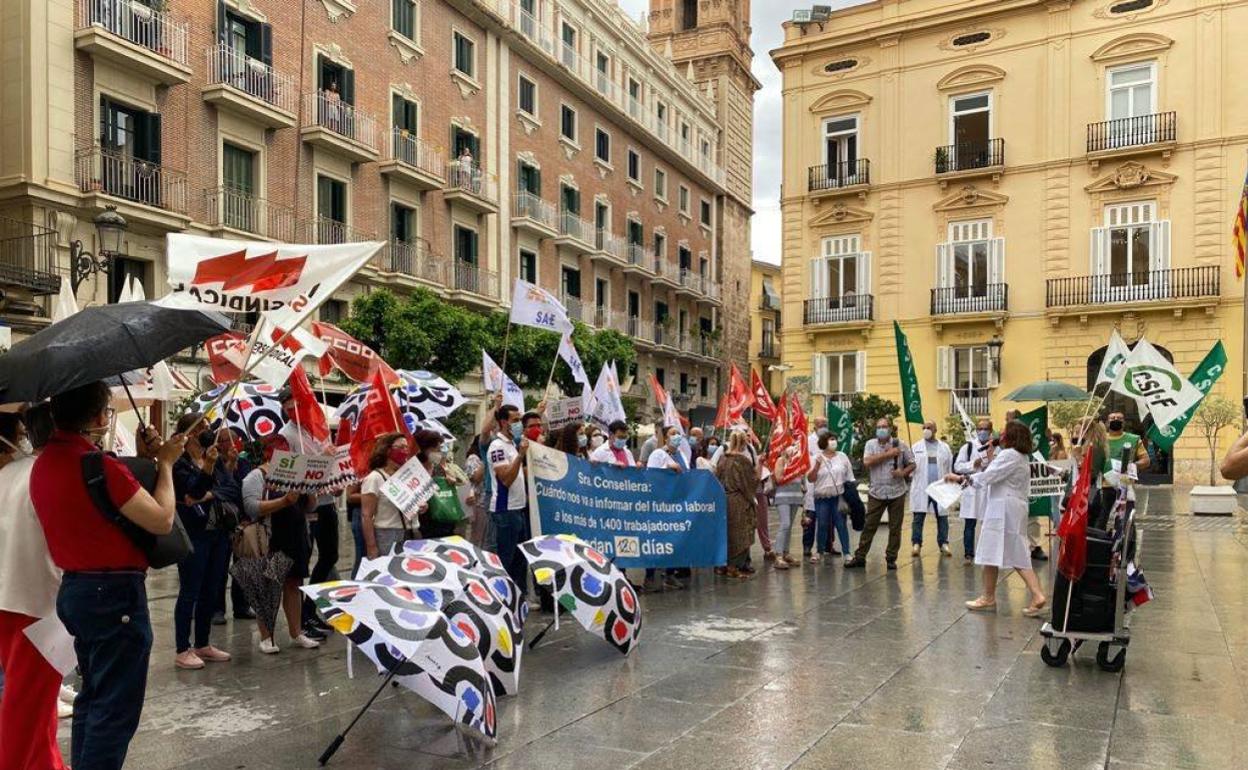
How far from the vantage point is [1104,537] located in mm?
7164

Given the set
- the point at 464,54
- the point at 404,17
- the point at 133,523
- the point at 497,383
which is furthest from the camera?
the point at 464,54

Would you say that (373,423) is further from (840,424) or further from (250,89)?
(250,89)

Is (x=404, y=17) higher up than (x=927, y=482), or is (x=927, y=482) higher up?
(x=404, y=17)

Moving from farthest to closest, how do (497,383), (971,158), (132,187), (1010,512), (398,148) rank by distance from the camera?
(971,158)
(398,148)
(132,187)
(497,383)
(1010,512)

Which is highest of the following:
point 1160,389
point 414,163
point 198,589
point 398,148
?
point 398,148

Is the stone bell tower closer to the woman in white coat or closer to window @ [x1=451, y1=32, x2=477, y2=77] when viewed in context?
window @ [x1=451, y1=32, x2=477, y2=77]

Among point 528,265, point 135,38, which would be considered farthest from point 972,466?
point 528,265

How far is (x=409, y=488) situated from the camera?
780cm

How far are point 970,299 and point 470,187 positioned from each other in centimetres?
1610

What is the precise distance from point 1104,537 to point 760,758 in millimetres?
3402

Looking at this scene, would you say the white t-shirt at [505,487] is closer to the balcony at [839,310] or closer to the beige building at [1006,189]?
the beige building at [1006,189]

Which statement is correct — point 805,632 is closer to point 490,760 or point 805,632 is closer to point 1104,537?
point 1104,537

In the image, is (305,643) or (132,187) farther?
(132,187)

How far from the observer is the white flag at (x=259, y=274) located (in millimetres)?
5727
